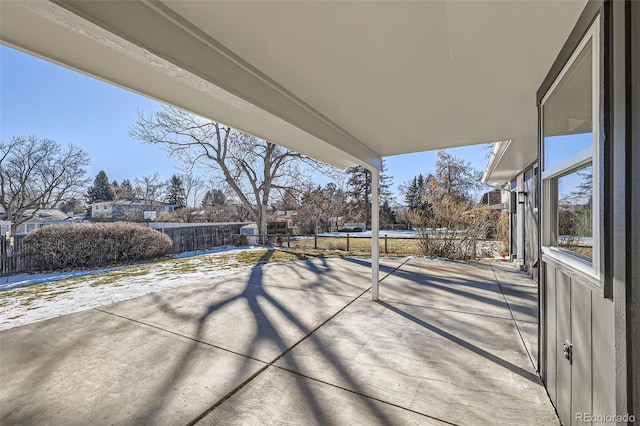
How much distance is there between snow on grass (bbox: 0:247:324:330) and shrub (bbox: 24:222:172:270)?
28.4 inches

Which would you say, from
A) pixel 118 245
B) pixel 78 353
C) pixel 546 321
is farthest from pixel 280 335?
pixel 118 245

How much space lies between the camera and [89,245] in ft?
26.2

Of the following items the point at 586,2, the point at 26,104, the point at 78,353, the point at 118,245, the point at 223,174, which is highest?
the point at 26,104

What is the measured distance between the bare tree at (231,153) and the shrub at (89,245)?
5694 mm

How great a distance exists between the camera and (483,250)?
33.0 feet

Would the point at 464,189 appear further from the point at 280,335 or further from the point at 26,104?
the point at 26,104

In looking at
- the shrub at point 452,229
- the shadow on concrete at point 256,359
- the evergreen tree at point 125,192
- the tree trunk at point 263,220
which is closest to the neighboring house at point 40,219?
the evergreen tree at point 125,192

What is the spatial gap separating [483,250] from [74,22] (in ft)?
37.8

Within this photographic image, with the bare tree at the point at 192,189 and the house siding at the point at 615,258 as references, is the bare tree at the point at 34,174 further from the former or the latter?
the house siding at the point at 615,258

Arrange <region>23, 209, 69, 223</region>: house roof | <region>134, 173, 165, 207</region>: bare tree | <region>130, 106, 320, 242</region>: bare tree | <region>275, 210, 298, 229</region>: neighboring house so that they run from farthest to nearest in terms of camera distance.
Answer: <region>134, 173, 165, 207</region>: bare tree
<region>275, 210, 298, 229</region>: neighboring house
<region>23, 209, 69, 223</region>: house roof
<region>130, 106, 320, 242</region>: bare tree

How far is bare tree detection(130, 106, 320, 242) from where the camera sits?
1310 centimetres

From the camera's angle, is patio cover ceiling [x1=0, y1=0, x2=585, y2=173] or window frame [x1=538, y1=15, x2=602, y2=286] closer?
window frame [x1=538, y1=15, x2=602, y2=286]

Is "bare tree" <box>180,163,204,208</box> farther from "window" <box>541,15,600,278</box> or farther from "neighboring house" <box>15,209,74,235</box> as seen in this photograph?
"window" <box>541,15,600,278</box>

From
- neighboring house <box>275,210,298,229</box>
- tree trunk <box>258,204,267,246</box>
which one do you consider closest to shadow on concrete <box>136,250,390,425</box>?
tree trunk <box>258,204,267,246</box>
